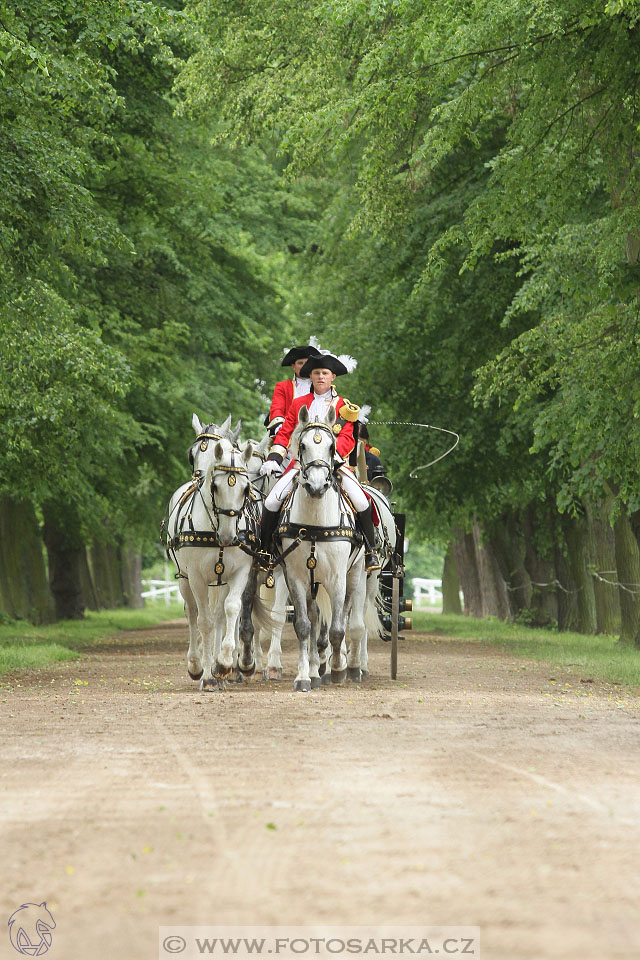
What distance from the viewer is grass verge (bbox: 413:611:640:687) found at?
17.5 meters

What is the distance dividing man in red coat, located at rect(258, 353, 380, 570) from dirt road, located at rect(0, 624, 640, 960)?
273cm

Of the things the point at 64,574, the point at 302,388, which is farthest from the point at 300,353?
the point at 64,574

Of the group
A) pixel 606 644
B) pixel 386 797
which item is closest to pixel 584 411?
pixel 606 644

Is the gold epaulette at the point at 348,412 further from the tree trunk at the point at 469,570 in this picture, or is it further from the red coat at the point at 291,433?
the tree trunk at the point at 469,570

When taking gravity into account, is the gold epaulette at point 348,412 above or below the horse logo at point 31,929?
above

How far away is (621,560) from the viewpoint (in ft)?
77.8

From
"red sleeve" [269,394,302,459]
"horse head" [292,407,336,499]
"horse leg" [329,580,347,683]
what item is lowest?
"horse leg" [329,580,347,683]

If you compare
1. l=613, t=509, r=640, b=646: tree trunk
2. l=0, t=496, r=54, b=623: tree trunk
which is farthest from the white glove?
l=0, t=496, r=54, b=623: tree trunk

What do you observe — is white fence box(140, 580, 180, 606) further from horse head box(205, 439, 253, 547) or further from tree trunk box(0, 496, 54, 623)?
horse head box(205, 439, 253, 547)

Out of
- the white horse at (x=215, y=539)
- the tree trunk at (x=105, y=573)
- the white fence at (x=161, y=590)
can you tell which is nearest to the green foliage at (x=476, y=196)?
the white horse at (x=215, y=539)

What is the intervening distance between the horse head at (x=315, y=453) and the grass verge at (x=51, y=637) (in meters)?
6.11

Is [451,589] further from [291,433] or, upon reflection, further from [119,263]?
[291,433]

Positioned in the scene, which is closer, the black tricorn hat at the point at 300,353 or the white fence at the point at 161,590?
the black tricorn hat at the point at 300,353

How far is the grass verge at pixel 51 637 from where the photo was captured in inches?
749
